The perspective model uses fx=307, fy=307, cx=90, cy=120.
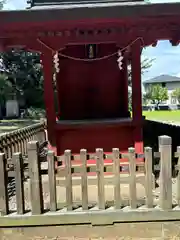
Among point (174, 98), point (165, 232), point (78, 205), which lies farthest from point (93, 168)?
point (174, 98)

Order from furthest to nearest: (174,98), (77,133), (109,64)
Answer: (174,98)
(109,64)
(77,133)

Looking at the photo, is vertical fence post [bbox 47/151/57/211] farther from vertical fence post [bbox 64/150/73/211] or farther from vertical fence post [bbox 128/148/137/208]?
vertical fence post [bbox 128/148/137/208]

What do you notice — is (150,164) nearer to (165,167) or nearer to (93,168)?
(165,167)

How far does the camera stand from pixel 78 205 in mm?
4145

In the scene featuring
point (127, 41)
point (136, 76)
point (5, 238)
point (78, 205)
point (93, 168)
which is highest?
point (127, 41)

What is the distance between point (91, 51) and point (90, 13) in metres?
1.83

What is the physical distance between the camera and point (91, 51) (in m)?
7.11

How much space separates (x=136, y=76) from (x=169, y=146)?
2.68m

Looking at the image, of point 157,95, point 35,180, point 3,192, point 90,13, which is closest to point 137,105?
point 90,13

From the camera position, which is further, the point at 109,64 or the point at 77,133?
the point at 109,64

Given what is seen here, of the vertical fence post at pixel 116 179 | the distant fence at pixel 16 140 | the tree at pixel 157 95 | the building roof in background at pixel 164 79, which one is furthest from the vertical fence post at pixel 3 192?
the building roof in background at pixel 164 79

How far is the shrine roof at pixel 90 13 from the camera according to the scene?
17.3 ft

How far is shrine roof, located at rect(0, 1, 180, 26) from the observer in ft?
17.3

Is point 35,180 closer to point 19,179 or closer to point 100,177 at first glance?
point 19,179
